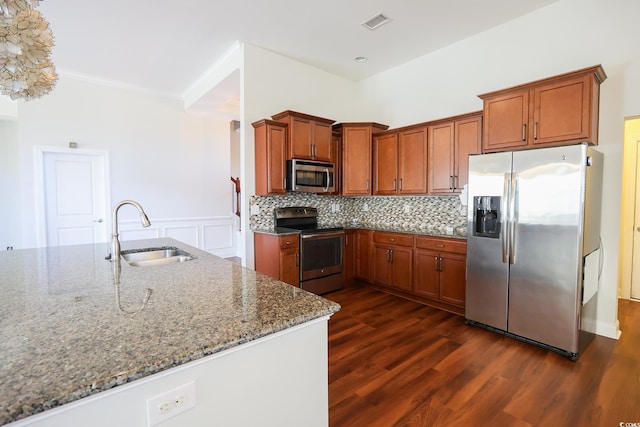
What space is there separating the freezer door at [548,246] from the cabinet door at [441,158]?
954mm

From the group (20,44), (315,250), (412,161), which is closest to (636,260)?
(412,161)

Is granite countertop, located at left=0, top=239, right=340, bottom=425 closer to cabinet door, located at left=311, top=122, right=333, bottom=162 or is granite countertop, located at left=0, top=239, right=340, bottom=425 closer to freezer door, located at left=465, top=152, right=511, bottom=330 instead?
freezer door, located at left=465, top=152, right=511, bottom=330

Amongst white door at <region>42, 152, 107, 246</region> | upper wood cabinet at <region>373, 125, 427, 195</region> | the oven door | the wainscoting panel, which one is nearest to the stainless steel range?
the oven door

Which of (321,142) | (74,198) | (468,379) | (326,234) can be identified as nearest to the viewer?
(468,379)

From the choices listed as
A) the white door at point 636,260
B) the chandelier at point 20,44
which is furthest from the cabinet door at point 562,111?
the chandelier at point 20,44

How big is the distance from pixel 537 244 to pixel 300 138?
2.85 meters

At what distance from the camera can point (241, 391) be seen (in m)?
0.96

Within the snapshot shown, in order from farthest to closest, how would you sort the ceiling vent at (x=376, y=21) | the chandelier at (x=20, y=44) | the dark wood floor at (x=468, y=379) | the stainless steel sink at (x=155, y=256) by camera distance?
the ceiling vent at (x=376, y=21), the stainless steel sink at (x=155, y=256), the dark wood floor at (x=468, y=379), the chandelier at (x=20, y=44)

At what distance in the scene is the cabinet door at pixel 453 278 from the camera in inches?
133

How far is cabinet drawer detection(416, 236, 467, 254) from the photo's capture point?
11.1 feet

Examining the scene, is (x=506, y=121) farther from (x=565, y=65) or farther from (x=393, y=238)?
(x=393, y=238)

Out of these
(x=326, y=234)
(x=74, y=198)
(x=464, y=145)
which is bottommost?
(x=326, y=234)

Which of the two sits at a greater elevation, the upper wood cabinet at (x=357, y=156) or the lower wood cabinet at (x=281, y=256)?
the upper wood cabinet at (x=357, y=156)

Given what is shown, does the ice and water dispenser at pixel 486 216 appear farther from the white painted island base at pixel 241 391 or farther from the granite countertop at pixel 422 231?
the white painted island base at pixel 241 391
